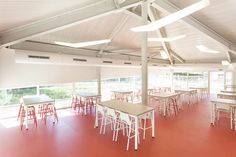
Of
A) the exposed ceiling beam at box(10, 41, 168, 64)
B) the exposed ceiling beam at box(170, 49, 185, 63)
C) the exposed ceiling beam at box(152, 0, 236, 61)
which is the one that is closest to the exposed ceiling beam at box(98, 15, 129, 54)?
the exposed ceiling beam at box(10, 41, 168, 64)

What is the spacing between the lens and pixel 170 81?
13.8m

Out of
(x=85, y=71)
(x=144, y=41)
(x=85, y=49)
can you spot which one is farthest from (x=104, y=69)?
(x=144, y=41)

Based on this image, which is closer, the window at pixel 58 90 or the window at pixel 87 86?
the window at pixel 58 90

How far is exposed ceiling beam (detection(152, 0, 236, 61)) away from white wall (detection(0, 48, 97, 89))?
4.91 m

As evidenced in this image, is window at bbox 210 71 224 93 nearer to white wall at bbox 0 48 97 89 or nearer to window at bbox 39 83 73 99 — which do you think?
white wall at bbox 0 48 97 89

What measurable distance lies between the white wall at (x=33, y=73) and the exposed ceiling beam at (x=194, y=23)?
4.91 meters

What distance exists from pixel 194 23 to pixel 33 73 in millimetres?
5956

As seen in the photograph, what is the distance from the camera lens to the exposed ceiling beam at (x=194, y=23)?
4.32 metres

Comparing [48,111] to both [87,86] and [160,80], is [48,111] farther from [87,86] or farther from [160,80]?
[160,80]

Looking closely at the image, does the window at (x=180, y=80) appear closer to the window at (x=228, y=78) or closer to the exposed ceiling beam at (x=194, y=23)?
the window at (x=228, y=78)

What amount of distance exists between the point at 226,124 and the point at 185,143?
2402 millimetres

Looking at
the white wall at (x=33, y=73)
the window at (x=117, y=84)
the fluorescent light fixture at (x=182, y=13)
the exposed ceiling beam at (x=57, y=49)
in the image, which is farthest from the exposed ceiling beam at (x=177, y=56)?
the fluorescent light fixture at (x=182, y=13)

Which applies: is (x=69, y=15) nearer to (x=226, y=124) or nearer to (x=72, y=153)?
(x=72, y=153)

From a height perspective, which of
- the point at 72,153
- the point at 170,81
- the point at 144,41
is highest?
the point at 144,41
